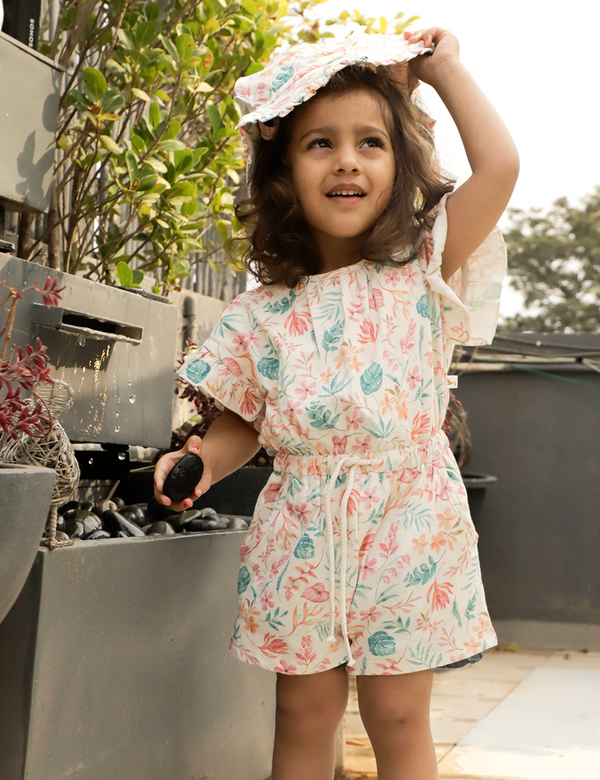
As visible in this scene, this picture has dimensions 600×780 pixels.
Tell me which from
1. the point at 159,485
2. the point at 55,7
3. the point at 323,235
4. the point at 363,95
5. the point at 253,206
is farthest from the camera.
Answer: the point at 55,7

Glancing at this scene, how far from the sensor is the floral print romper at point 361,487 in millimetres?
1337

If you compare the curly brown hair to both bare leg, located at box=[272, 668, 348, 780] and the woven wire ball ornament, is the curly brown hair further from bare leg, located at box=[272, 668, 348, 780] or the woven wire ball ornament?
bare leg, located at box=[272, 668, 348, 780]

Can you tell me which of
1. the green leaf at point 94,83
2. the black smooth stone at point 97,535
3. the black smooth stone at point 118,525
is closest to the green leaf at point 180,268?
the green leaf at point 94,83

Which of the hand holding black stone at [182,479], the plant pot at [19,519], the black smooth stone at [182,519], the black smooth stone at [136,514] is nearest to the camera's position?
the plant pot at [19,519]

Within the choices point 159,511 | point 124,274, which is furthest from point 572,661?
point 124,274

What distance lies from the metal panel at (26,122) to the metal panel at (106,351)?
0.90 feet

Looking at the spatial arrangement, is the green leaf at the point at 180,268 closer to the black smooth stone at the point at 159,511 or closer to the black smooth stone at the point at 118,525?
the black smooth stone at the point at 159,511

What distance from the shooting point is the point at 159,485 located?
138 cm

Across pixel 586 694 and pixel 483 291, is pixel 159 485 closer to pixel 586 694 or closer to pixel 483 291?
pixel 483 291

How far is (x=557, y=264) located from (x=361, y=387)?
24460 mm

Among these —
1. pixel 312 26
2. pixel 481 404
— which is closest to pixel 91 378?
pixel 312 26

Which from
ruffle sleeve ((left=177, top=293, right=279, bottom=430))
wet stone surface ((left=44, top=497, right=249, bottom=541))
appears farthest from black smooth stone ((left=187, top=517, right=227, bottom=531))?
ruffle sleeve ((left=177, top=293, right=279, bottom=430))

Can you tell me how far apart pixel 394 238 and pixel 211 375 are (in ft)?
1.37

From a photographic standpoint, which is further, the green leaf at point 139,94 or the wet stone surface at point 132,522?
the green leaf at point 139,94
